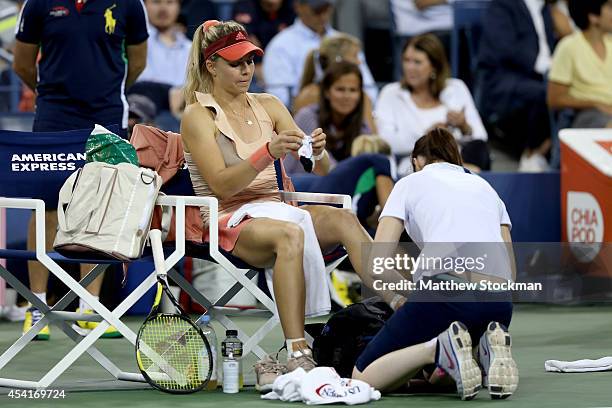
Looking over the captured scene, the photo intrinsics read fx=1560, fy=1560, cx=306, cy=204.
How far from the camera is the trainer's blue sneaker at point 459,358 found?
236 inches

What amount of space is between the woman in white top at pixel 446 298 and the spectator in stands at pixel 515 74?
5.47m

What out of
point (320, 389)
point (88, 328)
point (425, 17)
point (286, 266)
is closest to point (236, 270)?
point (286, 266)

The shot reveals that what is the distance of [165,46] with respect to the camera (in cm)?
1197

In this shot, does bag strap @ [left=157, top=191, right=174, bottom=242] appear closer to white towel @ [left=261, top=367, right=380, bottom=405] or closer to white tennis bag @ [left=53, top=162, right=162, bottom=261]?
white tennis bag @ [left=53, top=162, right=162, bottom=261]

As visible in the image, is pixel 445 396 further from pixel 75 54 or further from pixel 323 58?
pixel 323 58

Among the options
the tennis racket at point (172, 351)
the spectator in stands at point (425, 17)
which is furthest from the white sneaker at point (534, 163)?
the tennis racket at point (172, 351)

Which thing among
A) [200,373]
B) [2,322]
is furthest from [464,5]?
[200,373]

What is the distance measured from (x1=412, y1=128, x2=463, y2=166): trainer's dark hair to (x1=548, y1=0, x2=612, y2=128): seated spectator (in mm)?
5016

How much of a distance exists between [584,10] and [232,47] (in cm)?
549

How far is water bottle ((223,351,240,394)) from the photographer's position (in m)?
6.45

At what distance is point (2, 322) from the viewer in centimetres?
927

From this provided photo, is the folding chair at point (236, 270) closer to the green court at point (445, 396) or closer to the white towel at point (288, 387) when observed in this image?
the green court at point (445, 396)

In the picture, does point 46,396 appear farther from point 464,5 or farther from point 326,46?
point 464,5

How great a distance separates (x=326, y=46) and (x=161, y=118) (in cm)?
131
